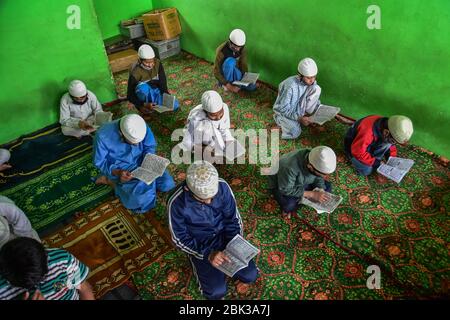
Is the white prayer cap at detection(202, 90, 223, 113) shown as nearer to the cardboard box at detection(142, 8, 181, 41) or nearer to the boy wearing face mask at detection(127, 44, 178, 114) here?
the boy wearing face mask at detection(127, 44, 178, 114)

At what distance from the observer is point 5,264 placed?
1961 mm

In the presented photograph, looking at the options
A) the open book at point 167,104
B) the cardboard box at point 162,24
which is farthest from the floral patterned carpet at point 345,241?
the cardboard box at point 162,24

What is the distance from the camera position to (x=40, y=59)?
14.3 ft

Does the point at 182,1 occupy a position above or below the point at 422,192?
above

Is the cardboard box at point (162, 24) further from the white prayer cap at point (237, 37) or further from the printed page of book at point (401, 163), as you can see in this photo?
the printed page of book at point (401, 163)

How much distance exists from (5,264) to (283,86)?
3514 millimetres

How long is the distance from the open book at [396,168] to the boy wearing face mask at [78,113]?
3.63 meters

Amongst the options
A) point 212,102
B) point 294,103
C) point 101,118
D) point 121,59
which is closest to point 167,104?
point 101,118

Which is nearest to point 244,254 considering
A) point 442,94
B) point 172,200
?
point 172,200

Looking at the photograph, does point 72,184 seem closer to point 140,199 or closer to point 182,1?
point 140,199

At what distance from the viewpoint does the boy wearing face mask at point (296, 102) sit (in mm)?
4188

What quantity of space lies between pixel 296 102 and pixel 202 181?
245 cm

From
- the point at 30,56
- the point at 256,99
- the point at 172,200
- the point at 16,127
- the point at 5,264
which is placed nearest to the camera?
the point at 5,264

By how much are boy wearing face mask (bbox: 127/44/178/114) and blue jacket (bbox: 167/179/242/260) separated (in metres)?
2.54
